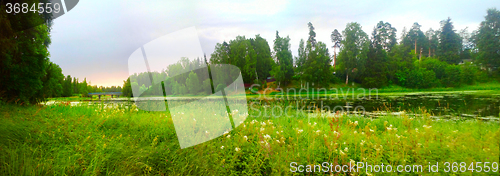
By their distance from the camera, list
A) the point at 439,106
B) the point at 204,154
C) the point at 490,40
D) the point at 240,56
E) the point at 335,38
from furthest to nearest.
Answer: the point at 335,38 → the point at 240,56 → the point at 490,40 → the point at 439,106 → the point at 204,154

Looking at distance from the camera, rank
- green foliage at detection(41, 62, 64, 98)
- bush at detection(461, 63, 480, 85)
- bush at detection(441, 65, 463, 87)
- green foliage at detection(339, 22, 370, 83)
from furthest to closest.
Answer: green foliage at detection(339, 22, 370, 83) → bush at detection(441, 65, 463, 87) → bush at detection(461, 63, 480, 85) → green foliage at detection(41, 62, 64, 98)

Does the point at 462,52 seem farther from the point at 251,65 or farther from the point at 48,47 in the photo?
the point at 48,47

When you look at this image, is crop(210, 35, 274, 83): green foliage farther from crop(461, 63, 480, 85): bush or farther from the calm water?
crop(461, 63, 480, 85): bush

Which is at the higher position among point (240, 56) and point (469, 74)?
point (240, 56)

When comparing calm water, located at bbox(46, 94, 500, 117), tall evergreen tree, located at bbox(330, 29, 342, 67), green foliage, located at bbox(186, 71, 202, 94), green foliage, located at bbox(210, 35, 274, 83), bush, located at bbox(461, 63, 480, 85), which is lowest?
calm water, located at bbox(46, 94, 500, 117)

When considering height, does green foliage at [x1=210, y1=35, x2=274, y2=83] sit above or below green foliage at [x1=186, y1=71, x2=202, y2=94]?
above

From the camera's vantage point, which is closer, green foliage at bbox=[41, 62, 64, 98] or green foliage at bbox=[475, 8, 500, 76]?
green foliage at bbox=[41, 62, 64, 98]

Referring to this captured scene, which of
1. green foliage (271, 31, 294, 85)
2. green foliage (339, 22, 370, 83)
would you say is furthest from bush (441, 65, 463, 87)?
green foliage (271, 31, 294, 85)

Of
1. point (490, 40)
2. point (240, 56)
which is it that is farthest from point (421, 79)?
point (240, 56)

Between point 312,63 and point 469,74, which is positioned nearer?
point 469,74

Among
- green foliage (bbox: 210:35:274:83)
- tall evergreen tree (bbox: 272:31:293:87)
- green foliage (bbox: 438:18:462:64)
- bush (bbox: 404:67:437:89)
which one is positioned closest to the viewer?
green foliage (bbox: 438:18:462:64)

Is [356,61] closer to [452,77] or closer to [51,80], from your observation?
[452,77]

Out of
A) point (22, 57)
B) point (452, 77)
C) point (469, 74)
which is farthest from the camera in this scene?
point (452, 77)

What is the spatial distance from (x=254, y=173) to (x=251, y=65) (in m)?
23.8
